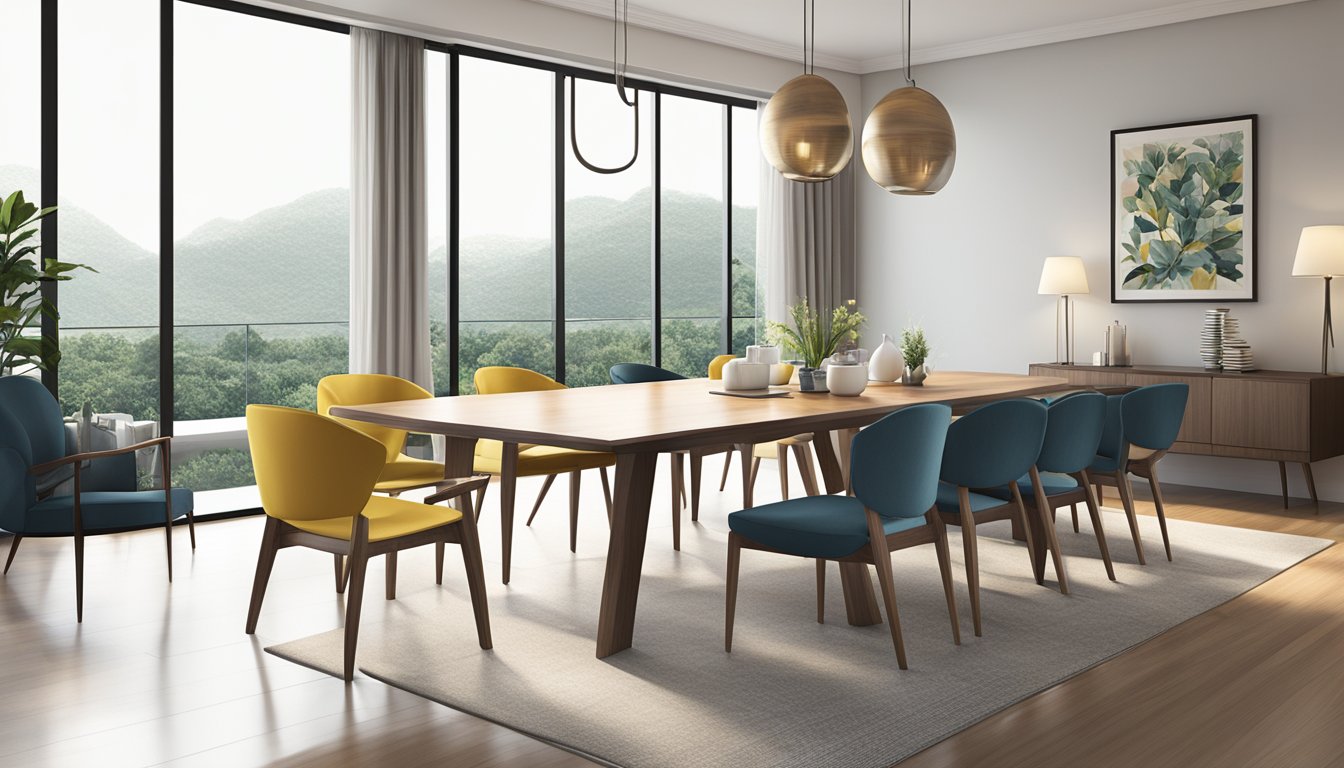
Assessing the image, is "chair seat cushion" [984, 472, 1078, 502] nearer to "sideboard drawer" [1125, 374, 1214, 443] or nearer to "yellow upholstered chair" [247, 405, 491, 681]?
"yellow upholstered chair" [247, 405, 491, 681]

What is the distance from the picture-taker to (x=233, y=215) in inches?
282

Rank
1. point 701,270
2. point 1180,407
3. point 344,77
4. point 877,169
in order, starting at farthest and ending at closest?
point 701,270 < point 344,77 < point 1180,407 < point 877,169

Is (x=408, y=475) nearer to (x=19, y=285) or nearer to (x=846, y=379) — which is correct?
(x=846, y=379)

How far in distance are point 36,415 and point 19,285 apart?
85 cm

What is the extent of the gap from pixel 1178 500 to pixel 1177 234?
1.70m

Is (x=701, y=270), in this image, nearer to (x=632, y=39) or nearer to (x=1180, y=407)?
(x=632, y=39)

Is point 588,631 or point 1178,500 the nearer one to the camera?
point 588,631

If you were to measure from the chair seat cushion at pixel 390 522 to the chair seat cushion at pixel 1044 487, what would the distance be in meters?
1.95

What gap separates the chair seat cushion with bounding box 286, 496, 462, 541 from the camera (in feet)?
10.7

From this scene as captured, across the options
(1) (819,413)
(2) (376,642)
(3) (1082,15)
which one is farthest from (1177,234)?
(2) (376,642)

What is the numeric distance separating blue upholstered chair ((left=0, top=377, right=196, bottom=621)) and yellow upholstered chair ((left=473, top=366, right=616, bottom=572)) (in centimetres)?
120

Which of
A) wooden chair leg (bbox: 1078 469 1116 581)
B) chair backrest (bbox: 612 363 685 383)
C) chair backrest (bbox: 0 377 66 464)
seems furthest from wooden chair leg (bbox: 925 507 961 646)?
chair backrest (bbox: 0 377 66 464)

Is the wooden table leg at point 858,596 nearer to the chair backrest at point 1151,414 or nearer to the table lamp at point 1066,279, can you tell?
the chair backrest at point 1151,414

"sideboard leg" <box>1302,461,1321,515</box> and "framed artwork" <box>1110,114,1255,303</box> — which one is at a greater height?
"framed artwork" <box>1110,114,1255,303</box>
